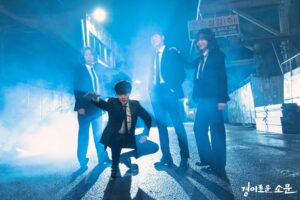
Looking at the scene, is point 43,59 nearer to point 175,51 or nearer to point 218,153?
point 175,51

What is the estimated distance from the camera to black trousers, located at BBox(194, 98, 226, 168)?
357 cm

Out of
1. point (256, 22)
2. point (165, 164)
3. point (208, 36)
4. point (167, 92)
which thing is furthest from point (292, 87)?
point (165, 164)

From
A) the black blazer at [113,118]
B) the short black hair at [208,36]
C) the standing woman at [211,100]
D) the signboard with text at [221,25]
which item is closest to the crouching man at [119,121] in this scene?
the black blazer at [113,118]

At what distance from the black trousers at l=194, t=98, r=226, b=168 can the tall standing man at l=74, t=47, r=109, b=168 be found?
196 centimetres

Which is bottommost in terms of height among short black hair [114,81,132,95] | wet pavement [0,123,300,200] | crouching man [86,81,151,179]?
wet pavement [0,123,300,200]

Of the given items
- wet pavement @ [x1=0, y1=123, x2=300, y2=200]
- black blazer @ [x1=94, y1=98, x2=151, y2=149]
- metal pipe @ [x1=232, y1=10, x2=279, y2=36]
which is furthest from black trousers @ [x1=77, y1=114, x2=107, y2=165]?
metal pipe @ [x1=232, y1=10, x2=279, y2=36]

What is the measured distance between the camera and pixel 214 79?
3654 millimetres

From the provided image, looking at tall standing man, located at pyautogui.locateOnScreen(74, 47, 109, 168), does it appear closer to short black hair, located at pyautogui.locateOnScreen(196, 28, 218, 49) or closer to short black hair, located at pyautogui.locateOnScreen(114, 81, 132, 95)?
short black hair, located at pyautogui.locateOnScreen(114, 81, 132, 95)

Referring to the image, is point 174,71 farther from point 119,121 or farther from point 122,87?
point 119,121

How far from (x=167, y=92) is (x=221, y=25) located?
36.1 feet

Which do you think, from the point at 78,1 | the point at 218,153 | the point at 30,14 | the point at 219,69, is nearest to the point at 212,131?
the point at 218,153

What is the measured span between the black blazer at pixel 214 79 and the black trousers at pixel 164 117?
529mm

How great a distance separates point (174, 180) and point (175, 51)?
2216 mm

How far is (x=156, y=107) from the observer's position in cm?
425
